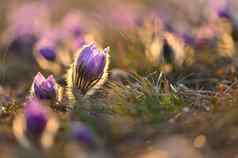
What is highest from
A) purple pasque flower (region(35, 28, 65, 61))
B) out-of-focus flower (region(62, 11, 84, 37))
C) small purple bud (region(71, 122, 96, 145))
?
out-of-focus flower (region(62, 11, 84, 37))

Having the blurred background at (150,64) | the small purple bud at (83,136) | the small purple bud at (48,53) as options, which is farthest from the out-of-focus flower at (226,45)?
the small purple bud at (83,136)

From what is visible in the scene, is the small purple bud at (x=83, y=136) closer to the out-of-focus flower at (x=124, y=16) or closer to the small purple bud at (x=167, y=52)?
the small purple bud at (x=167, y=52)

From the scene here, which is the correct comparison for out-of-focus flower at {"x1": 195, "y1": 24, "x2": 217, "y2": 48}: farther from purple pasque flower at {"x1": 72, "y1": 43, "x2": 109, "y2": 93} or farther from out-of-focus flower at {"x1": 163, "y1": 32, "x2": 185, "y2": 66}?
purple pasque flower at {"x1": 72, "y1": 43, "x2": 109, "y2": 93}

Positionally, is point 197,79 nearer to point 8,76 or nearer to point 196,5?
point 8,76

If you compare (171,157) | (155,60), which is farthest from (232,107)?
(155,60)

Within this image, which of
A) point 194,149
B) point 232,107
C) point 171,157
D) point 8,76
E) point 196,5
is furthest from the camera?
point 196,5

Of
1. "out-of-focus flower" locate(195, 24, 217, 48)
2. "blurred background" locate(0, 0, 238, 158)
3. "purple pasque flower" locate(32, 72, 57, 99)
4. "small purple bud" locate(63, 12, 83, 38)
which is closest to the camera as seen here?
"blurred background" locate(0, 0, 238, 158)

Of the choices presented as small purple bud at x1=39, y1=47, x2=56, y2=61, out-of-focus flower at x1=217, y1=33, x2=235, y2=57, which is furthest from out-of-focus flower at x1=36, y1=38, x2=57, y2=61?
out-of-focus flower at x1=217, y1=33, x2=235, y2=57
